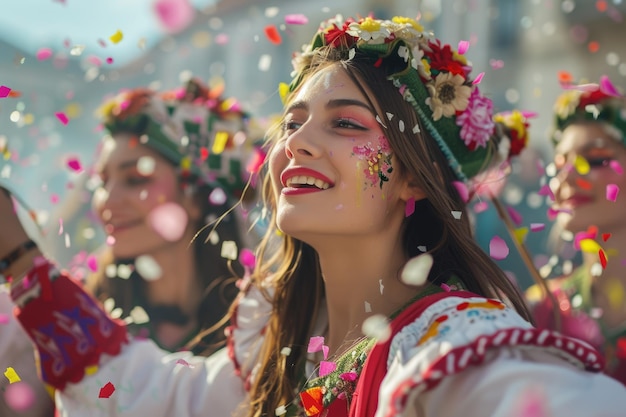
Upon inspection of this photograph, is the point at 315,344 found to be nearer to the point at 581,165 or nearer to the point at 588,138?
the point at 581,165

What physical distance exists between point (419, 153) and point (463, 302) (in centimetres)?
59

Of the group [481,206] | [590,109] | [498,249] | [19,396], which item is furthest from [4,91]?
[590,109]

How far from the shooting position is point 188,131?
14.6 feet

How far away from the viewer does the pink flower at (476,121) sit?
2.54 meters

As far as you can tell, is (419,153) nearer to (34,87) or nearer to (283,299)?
(283,299)

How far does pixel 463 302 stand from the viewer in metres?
2.00

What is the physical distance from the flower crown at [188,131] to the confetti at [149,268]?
0.46 meters

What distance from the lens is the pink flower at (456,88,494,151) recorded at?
2539mm

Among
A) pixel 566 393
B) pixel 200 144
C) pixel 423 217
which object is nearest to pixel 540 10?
pixel 200 144

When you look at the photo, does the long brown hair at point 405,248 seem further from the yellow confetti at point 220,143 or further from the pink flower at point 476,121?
the yellow confetti at point 220,143

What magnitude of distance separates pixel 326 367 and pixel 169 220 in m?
2.26

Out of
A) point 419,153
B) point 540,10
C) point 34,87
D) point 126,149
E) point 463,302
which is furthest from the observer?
point 34,87

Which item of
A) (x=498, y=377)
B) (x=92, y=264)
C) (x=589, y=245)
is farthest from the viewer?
(x=92, y=264)

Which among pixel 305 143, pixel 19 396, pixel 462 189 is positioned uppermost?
pixel 305 143
